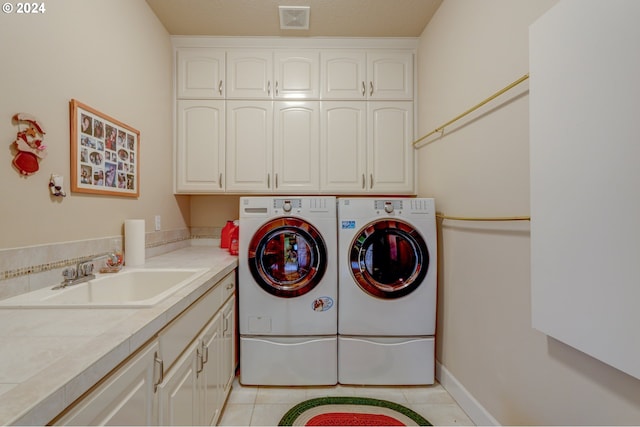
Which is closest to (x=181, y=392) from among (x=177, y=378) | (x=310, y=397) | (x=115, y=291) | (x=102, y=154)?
(x=177, y=378)

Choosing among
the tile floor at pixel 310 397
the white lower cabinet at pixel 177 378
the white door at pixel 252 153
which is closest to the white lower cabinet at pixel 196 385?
the white lower cabinet at pixel 177 378

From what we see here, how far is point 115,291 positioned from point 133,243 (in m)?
0.35

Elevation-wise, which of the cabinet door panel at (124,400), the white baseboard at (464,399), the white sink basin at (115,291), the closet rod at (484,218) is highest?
the closet rod at (484,218)

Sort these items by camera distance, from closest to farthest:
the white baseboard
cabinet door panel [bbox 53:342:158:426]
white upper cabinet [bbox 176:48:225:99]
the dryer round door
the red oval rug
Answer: cabinet door panel [bbox 53:342:158:426] → the white baseboard → the red oval rug → the dryer round door → white upper cabinet [bbox 176:48:225:99]

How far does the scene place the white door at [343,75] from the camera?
2.52m

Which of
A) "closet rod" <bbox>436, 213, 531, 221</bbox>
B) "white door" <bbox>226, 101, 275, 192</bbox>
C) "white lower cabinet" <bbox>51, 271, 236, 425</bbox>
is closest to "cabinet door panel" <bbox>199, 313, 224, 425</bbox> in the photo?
"white lower cabinet" <bbox>51, 271, 236, 425</bbox>

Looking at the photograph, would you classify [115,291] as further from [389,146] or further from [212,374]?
[389,146]

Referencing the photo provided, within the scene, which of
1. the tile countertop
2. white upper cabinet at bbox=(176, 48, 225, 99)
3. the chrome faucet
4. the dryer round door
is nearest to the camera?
the tile countertop

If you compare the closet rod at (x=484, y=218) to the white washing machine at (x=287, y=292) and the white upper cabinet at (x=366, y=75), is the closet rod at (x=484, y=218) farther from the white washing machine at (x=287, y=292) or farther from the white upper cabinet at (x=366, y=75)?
the white upper cabinet at (x=366, y=75)

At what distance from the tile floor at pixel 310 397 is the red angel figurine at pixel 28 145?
5.32ft

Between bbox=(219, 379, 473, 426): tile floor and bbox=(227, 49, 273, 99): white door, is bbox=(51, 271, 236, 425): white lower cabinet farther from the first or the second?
bbox=(227, 49, 273, 99): white door

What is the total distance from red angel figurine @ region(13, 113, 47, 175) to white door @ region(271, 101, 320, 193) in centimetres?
151

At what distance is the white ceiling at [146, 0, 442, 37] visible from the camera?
6.86 feet

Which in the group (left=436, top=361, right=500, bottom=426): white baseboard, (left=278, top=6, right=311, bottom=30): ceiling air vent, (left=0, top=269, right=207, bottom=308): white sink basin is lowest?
(left=436, top=361, right=500, bottom=426): white baseboard
